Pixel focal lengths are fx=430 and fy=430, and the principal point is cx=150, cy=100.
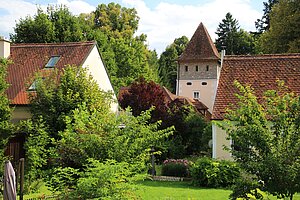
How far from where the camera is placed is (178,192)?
17875 mm

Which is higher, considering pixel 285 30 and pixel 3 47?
pixel 285 30

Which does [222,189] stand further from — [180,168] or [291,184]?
[291,184]

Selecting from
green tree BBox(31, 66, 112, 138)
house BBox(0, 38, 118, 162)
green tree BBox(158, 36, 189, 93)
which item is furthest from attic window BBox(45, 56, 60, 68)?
green tree BBox(158, 36, 189, 93)

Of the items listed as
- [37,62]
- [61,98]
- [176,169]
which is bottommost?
[176,169]

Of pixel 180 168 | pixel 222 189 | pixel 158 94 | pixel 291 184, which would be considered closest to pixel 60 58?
pixel 158 94

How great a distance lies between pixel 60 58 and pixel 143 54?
94.0ft

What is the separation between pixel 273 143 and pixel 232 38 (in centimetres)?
6535

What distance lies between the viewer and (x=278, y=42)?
38.7 m

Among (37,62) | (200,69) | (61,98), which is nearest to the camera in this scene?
(61,98)

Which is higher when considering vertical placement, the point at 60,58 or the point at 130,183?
the point at 60,58

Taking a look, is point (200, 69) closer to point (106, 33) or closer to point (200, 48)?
point (200, 48)

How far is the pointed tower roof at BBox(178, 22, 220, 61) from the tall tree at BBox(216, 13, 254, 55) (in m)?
25.1

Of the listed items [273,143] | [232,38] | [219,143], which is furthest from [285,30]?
[232,38]

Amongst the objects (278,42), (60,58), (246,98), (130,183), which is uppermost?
(278,42)
